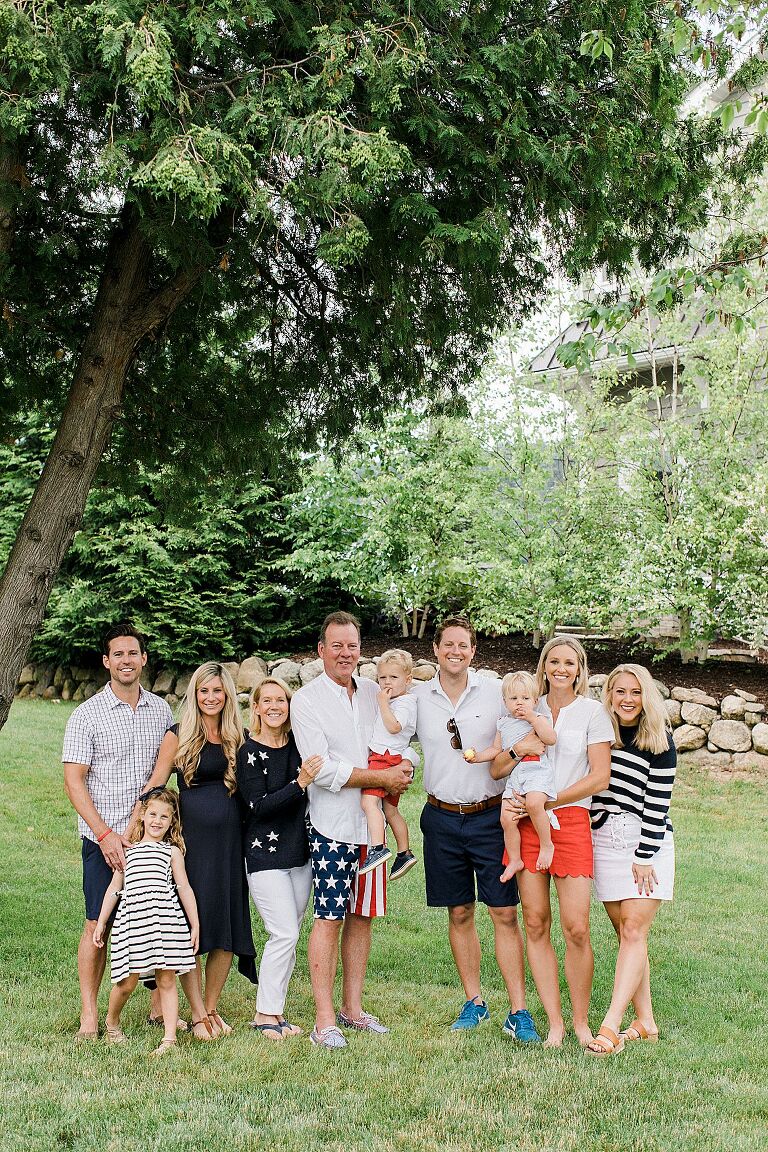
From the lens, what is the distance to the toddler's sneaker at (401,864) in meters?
4.78

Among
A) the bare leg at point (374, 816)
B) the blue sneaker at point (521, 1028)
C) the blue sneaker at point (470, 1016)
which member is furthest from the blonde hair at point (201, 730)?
the blue sneaker at point (521, 1028)

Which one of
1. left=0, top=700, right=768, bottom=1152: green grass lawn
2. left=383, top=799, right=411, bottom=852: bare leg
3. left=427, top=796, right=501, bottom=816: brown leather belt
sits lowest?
left=0, top=700, right=768, bottom=1152: green grass lawn

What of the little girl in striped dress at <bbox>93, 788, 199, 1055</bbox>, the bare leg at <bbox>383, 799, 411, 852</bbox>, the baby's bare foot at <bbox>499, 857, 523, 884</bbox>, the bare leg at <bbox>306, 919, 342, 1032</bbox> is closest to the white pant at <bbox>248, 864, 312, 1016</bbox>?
the bare leg at <bbox>306, 919, 342, 1032</bbox>

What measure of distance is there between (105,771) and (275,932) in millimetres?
1118

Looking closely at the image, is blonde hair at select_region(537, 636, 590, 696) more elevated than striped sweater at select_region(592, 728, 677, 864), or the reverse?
blonde hair at select_region(537, 636, 590, 696)

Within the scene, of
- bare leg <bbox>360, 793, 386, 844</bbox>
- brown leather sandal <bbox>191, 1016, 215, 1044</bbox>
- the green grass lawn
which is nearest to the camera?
the green grass lawn

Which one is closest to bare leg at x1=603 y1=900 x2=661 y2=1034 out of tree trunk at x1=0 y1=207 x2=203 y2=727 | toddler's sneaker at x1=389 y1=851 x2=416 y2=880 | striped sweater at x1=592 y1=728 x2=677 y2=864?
striped sweater at x1=592 y1=728 x2=677 y2=864

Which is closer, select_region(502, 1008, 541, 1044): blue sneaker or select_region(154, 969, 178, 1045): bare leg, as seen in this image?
select_region(154, 969, 178, 1045): bare leg

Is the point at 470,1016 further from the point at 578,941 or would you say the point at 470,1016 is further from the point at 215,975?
the point at 215,975

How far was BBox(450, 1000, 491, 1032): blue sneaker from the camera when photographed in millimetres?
4852

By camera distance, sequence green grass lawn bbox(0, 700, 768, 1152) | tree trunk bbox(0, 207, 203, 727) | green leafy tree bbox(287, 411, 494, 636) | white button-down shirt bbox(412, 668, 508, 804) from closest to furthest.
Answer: green grass lawn bbox(0, 700, 768, 1152) → white button-down shirt bbox(412, 668, 508, 804) → tree trunk bbox(0, 207, 203, 727) → green leafy tree bbox(287, 411, 494, 636)

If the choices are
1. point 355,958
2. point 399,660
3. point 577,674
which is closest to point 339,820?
point 355,958

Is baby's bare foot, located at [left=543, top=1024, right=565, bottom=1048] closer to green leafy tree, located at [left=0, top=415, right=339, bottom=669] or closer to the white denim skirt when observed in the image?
the white denim skirt

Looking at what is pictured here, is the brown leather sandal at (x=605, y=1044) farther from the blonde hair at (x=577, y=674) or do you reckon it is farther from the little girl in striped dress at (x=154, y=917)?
the little girl in striped dress at (x=154, y=917)
